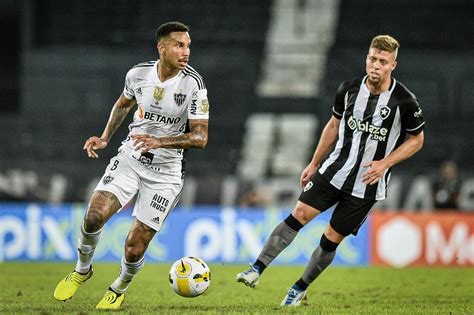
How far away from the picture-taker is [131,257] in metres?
7.20

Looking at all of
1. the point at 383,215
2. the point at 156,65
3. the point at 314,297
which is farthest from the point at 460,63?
the point at 156,65

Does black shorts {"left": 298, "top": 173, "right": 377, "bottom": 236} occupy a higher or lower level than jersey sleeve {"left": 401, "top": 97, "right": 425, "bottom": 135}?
lower

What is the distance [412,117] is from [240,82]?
13675mm

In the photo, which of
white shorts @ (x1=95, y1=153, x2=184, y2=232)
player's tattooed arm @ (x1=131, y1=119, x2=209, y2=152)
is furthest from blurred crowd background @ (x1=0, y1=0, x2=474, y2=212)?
player's tattooed arm @ (x1=131, y1=119, x2=209, y2=152)

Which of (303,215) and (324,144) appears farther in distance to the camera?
(324,144)

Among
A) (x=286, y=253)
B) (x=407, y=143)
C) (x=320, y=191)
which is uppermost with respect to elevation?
(x=407, y=143)

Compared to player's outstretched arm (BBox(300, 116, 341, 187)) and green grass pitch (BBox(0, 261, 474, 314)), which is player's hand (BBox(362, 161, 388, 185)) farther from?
green grass pitch (BBox(0, 261, 474, 314))

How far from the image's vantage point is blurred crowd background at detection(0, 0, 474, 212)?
18328mm

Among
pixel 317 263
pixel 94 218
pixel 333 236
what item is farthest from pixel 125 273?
pixel 333 236

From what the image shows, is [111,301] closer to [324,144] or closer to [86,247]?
[86,247]

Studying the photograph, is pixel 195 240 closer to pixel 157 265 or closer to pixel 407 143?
pixel 157 265

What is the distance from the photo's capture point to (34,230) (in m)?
14.6

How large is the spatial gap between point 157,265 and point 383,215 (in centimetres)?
397

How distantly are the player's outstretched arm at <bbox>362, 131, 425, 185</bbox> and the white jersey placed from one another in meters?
1.40
